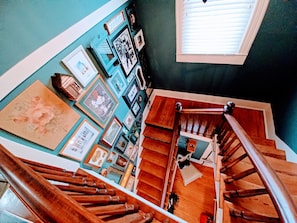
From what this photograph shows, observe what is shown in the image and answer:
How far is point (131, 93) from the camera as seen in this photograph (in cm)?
→ 252

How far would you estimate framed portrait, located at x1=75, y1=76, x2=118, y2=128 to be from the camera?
4.99 ft

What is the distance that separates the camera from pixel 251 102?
302 cm

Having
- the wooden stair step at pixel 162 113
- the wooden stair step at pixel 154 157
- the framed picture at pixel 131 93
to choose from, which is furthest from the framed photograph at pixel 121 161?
the wooden stair step at pixel 162 113

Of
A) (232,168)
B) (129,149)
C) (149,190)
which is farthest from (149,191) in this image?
(232,168)

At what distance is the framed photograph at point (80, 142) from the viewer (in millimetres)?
→ 1412

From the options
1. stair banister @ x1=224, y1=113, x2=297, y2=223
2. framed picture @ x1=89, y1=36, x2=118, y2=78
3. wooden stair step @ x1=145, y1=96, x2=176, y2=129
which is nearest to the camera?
stair banister @ x1=224, y1=113, x2=297, y2=223

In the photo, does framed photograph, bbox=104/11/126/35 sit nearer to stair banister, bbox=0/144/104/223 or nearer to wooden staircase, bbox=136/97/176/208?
stair banister, bbox=0/144/104/223

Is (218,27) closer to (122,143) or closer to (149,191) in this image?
(122,143)

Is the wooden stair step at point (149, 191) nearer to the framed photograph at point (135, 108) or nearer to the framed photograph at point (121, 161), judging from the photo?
the framed photograph at point (121, 161)

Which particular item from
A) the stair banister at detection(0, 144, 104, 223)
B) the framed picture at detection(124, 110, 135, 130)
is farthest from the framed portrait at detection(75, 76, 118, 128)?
the stair banister at detection(0, 144, 104, 223)

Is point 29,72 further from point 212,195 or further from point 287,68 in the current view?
point 212,195

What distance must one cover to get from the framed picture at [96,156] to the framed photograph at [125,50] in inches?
46.5

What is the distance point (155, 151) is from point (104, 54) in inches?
89.6

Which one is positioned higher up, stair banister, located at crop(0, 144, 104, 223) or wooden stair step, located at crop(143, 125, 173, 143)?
wooden stair step, located at crop(143, 125, 173, 143)
